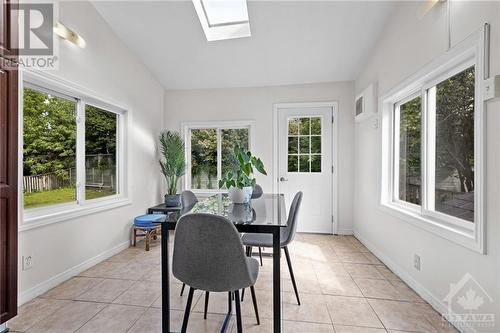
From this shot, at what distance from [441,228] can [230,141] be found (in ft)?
10.2

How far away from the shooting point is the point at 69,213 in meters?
2.41

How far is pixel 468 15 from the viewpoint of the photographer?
5.21 feet

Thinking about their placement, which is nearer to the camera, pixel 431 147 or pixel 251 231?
pixel 251 231

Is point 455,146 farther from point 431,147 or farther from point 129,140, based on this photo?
point 129,140

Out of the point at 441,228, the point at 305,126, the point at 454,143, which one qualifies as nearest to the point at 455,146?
the point at 454,143

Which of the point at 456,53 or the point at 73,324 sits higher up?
the point at 456,53

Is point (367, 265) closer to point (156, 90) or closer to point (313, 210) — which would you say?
point (313, 210)

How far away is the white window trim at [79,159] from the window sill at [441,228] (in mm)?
3273

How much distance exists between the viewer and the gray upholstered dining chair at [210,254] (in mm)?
1177

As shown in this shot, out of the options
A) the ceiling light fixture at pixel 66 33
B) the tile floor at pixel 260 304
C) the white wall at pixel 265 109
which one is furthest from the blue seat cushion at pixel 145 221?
the ceiling light fixture at pixel 66 33

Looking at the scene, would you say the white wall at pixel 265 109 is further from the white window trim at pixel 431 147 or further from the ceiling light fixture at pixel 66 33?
the ceiling light fixture at pixel 66 33

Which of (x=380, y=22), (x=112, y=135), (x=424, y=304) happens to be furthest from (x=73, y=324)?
(x=380, y=22)

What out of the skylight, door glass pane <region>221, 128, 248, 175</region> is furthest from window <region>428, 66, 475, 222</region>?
door glass pane <region>221, 128, 248, 175</region>

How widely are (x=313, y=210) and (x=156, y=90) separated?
328cm
